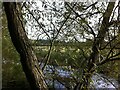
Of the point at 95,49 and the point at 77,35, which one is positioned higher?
the point at 77,35

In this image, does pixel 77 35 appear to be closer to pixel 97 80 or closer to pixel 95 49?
pixel 95 49

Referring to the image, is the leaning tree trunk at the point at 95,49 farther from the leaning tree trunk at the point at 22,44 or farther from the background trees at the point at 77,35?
the leaning tree trunk at the point at 22,44

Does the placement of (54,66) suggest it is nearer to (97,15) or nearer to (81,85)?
(81,85)

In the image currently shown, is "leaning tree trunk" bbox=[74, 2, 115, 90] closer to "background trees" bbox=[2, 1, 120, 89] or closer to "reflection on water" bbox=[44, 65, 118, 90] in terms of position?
"background trees" bbox=[2, 1, 120, 89]

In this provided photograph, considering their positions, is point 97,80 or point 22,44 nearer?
point 22,44

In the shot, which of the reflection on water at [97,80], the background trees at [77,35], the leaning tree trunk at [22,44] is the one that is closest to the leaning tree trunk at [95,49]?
the background trees at [77,35]

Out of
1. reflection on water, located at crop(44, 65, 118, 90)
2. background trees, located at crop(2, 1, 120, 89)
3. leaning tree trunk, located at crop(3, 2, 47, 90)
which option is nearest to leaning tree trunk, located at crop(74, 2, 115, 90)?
background trees, located at crop(2, 1, 120, 89)

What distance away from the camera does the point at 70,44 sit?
213 cm

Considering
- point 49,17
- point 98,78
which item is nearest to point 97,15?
point 49,17

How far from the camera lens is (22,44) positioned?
133 cm

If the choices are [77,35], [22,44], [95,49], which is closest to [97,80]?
[95,49]

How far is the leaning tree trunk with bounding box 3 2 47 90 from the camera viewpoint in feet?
4.10

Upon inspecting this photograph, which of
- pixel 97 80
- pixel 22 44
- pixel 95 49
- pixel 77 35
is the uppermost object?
pixel 22 44

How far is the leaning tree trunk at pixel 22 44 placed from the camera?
1251mm
